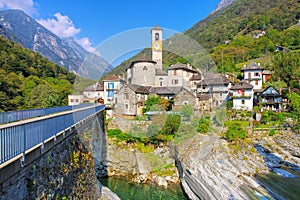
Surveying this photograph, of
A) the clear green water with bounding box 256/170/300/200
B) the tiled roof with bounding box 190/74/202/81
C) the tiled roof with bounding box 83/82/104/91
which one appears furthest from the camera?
the tiled roof with bounding box 83/82/104/91

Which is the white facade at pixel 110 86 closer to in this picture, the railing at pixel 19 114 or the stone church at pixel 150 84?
the stone church at pixel 150 84

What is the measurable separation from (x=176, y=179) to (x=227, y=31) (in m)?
57.1

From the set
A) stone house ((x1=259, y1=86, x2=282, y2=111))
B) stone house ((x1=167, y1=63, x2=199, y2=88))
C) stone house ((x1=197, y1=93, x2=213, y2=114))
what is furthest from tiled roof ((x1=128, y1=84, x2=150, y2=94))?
stone house ((x1=259, y1=86, x2=282, y2=111))

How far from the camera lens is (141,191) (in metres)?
12.4

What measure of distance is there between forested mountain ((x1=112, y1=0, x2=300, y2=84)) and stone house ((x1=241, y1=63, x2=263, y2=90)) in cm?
327

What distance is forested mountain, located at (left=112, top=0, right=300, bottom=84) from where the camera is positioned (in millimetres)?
39500

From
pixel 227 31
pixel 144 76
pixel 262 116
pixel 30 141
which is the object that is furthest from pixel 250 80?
pixel 227 31

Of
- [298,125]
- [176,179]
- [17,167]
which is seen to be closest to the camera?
[17,167]

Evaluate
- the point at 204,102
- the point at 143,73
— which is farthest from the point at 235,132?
the point at 143,73

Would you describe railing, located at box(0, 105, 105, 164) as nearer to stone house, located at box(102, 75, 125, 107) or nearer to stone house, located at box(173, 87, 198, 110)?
stone house, located at box(173, 87, 198, 110)

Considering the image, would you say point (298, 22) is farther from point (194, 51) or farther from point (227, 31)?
point (194, 51)

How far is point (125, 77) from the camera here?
24266mm

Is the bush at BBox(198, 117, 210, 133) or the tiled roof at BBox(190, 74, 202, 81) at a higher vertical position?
the tiled roof at BBox(190, 74, 202, 81)

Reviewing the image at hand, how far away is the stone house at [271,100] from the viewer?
2117cm
